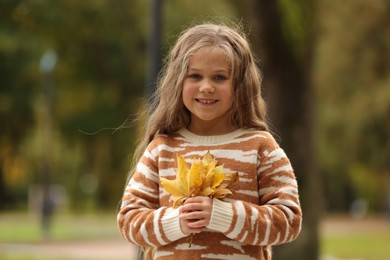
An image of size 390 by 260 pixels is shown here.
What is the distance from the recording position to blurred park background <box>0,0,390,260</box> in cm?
998

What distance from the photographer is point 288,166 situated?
3107 mm

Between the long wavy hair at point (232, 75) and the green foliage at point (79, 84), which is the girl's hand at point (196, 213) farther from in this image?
the green foliage at point (79, 84)

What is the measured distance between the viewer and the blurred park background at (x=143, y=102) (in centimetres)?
998

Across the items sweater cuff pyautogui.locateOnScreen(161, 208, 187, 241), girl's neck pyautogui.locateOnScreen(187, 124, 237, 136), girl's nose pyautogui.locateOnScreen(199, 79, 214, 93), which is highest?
girl's nose pyautogui.locateOnScreen(199, 79, 214, 93)

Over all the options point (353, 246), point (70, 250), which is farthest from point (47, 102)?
point (353, 246)

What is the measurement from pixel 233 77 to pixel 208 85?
11cm

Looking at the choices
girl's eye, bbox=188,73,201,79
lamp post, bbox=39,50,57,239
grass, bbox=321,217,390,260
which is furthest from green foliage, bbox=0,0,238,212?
girl's eye, bbox=188,73,201,79

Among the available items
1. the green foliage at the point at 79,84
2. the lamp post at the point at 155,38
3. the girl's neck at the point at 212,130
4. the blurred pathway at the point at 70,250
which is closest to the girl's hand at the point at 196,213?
the girl's neck at the point at 212,130

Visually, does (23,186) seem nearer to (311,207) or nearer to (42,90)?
(42,90)

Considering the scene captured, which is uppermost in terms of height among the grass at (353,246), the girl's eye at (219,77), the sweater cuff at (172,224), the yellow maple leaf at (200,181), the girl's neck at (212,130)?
the girl's eye at (219,77)

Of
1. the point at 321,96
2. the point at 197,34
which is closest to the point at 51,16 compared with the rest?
the point at 321,96

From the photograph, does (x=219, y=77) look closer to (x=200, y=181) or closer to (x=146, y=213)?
(x=200, y=181)

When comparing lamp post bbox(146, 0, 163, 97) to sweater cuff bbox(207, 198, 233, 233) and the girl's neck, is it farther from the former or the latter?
sweater cuff bbox(207, 198, 233, 233)

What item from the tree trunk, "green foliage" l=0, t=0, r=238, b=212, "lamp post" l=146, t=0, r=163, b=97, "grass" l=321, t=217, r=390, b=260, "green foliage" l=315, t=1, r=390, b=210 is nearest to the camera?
"lamp post" l=146, t=0, r=163, b=97
